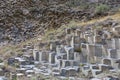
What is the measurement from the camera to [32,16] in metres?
9.82

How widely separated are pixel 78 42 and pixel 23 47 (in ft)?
5.26

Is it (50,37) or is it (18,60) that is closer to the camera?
(18,60)

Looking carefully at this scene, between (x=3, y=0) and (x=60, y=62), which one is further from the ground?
(x=3, y=0)

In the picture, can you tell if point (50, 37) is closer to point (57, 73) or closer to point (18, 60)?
point (18, 60)

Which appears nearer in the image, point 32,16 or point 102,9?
point 102,9

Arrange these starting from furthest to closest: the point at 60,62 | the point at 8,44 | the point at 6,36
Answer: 1. the point at 6,36
2. the point at 8,44
3. the point at 60,62

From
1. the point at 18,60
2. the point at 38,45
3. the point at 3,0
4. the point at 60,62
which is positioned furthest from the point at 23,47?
the point at 3,0

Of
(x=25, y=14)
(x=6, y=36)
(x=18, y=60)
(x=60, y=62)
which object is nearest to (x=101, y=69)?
(x=60, y=62)

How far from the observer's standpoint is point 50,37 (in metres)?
7.69

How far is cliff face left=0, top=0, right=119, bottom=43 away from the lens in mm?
9141

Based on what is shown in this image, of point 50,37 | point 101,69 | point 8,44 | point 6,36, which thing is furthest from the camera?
point 6,36

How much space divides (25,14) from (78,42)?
12.4 ft

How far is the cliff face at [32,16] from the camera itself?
30.0ft

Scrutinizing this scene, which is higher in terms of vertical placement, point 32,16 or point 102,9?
point 102,9
